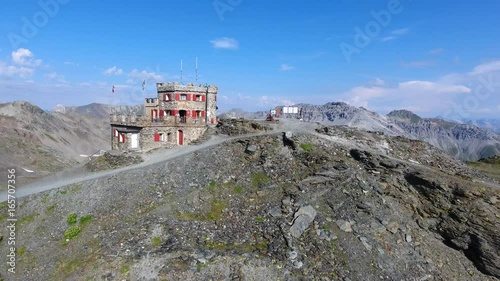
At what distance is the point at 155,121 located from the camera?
55656mm

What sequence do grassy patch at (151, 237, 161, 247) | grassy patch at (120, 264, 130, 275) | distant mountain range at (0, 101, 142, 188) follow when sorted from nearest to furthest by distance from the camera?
1. grassy patch at (120, 264, 130, 275)
2. grassy patch at (151, 237, 161, 247)
3. distant mountain range at (0, 101, 142, 188)

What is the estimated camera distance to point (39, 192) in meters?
39.6

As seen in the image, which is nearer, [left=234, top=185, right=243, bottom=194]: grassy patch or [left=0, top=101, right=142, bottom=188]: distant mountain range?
[left=234, top=185, right=243, bottom=194]: grassy patch

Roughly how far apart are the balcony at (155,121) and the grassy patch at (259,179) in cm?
1936

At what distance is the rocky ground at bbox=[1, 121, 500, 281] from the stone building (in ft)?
35.8

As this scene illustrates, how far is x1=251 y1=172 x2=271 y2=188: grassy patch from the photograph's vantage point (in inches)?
1677

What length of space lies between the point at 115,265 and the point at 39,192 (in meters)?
17.9

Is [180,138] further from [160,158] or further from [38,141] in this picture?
[38,141]

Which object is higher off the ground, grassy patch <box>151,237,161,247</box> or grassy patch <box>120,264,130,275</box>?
grassy patch <box>151,237,161,247</box>

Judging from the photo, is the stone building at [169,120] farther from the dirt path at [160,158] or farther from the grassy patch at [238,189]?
the grassy patch at [238,189]

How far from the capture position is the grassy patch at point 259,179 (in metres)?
42.6

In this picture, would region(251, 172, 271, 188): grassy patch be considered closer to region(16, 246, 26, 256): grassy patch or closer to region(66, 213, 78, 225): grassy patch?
region(66, 213, 78, 225): grassy patch

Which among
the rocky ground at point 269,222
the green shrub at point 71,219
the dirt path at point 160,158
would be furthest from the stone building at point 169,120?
the green shrub at point 71,219

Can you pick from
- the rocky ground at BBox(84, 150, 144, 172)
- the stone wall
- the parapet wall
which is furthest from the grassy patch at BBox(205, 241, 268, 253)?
the parapet wall
